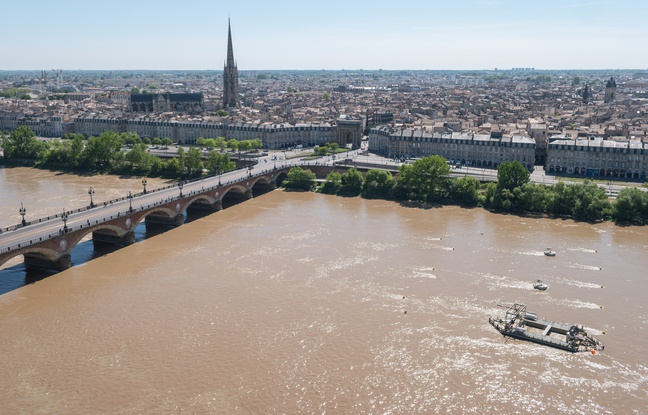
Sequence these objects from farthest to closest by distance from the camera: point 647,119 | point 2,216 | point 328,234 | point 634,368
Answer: point 647,119 → point 2,216 → point 328,234 → point 634,368

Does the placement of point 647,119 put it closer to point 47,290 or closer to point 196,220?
point 196,220

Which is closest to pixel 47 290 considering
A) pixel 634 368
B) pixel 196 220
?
pixel 196 220

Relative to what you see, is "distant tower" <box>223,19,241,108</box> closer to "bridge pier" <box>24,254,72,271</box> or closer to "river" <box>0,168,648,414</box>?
"river" <box>0,168,648,414</box>

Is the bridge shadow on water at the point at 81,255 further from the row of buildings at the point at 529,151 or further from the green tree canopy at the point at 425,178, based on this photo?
the row of buildings at the point at 529,151

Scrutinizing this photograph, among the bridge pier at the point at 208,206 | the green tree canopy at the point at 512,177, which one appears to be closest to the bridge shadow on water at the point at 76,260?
the bridge pier at the point at 208,206

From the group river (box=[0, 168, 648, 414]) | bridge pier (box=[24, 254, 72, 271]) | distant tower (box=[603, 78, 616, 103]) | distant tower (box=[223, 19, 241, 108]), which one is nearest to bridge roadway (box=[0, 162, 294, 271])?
bridge pier (box=[24, 254, 72, 271])

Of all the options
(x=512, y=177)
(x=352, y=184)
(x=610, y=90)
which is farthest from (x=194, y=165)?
(x=610, y=90)
